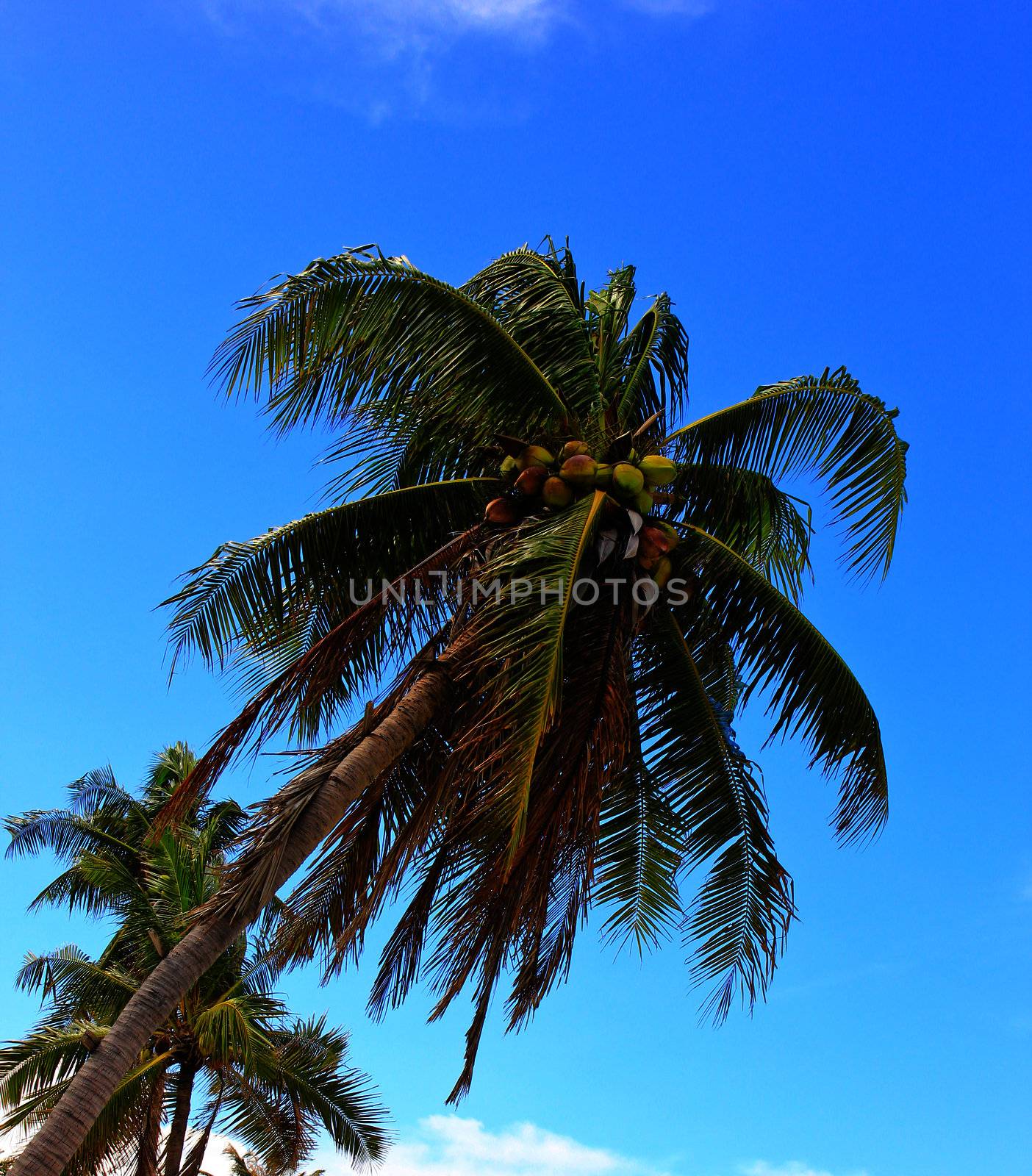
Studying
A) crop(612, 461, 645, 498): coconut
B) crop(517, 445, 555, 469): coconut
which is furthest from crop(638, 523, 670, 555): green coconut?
crop(517, 445, 555, 469): coconut

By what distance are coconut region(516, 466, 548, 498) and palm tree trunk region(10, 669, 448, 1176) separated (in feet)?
4.46

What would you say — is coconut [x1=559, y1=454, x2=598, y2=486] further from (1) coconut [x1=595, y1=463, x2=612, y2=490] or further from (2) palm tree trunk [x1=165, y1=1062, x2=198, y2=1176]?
(2) palm tree trunk [x1=165, y1=1062, x2=198, y2=1176]

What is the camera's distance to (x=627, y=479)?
7883mm

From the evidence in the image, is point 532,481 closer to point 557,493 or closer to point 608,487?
point 557,493

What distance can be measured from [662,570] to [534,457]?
1.15m

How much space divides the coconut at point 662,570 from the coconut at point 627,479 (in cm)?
48

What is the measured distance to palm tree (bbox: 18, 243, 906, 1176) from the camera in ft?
24.8

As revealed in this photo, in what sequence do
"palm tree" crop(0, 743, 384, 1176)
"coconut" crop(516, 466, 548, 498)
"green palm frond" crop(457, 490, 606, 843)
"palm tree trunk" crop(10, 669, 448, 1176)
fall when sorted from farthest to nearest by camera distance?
1. "palm tree" crop(0, 743, 384, 1176)
2. "coconut" crop(516, 466, 548, 498)
3. "green palm frond" crop(457, 490, 606, 843)
4. "palm tree trunk" crop(10, 669, 448, 1176)

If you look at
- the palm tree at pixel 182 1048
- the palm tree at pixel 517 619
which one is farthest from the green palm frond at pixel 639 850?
the palm tree at pixel 182 1048

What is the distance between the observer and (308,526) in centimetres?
880

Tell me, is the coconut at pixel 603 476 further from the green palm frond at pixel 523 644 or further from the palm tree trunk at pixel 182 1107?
the palm tree trunk at pixel 182 1107

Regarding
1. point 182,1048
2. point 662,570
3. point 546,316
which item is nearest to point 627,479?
point 662,570

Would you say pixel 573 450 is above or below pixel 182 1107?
above

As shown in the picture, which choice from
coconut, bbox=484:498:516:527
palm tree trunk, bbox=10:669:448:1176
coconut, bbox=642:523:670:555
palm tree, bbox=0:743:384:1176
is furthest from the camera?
palm tree, bbox=0:743:384:1176
